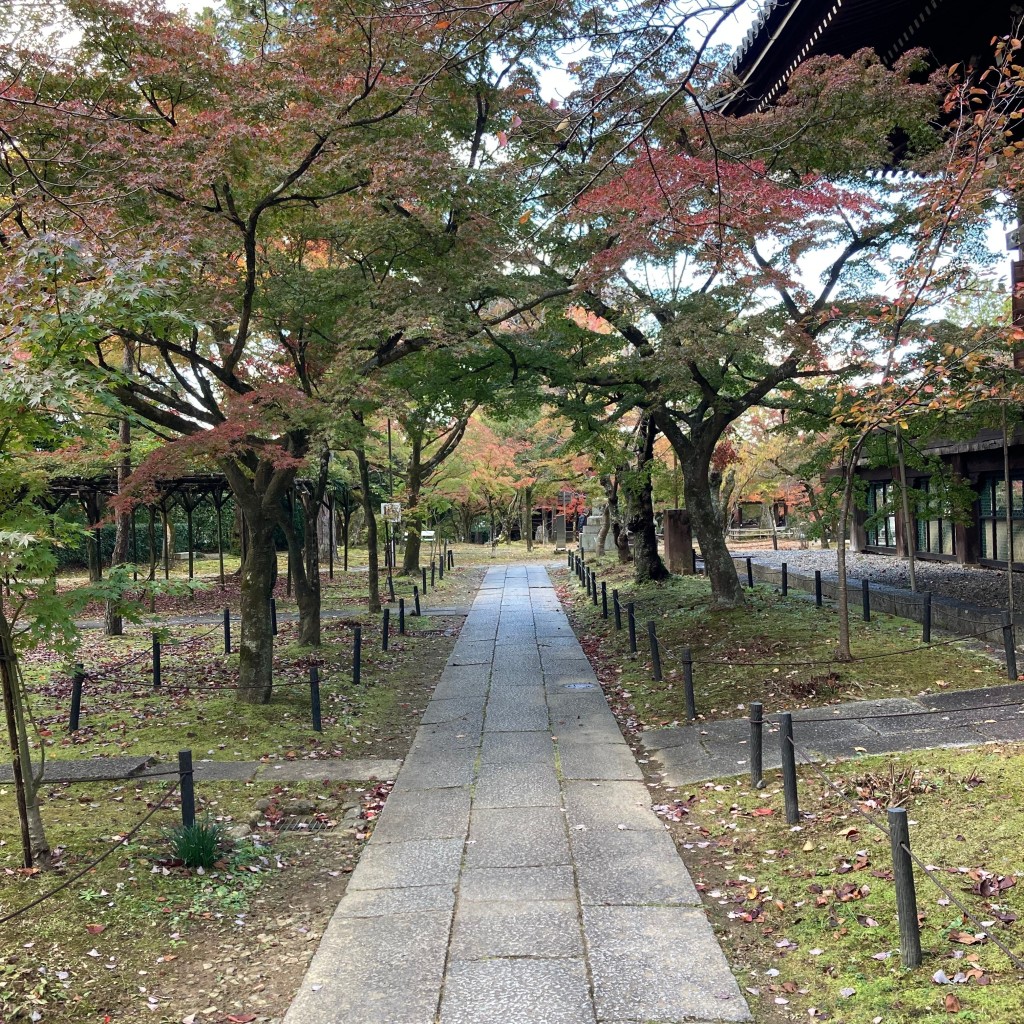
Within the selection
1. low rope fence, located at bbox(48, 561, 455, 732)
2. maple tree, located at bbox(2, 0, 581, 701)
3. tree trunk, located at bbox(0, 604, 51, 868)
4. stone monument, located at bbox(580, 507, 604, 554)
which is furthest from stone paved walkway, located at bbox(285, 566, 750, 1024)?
stone monument, located at bbox(580, 507, 604, 554)

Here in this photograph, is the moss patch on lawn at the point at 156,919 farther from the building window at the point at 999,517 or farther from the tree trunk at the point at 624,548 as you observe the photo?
the tree trunk at the point at 624,548

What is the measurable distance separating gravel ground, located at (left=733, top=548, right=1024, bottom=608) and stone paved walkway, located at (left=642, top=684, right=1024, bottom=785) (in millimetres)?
6375

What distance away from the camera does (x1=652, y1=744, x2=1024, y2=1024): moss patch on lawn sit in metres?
3.82

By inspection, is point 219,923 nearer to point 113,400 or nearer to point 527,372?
point 113,400

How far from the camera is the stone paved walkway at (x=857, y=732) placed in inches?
285

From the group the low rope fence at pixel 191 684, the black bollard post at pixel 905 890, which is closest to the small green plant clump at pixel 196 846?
the low rope fence at pixel 191 684

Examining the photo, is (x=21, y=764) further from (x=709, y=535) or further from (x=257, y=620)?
(x=709, y=535)

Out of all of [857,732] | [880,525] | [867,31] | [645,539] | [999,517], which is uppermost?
[867,31]

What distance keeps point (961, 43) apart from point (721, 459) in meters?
17.3

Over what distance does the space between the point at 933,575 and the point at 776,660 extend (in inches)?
444

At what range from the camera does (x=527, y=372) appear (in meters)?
13.5

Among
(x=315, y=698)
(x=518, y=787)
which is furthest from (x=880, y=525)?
(x=518, y=787)

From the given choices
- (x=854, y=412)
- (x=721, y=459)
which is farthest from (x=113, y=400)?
(x=721, y=459)

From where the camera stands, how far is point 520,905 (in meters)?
5.03
